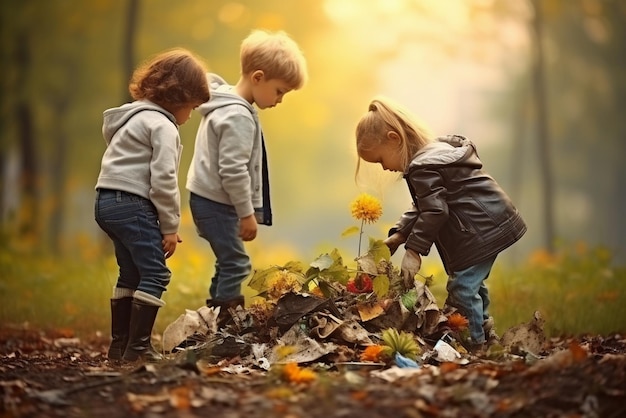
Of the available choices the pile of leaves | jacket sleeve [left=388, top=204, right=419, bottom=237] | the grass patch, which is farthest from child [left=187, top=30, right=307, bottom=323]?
the grass patch

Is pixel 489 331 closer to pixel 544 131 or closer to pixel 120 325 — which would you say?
pixel 120 325

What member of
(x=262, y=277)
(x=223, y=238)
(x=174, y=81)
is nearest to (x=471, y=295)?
(x=262, y=277)

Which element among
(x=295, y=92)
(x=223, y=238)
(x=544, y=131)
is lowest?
(x=223, y=238)

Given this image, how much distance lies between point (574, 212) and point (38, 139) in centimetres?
1843

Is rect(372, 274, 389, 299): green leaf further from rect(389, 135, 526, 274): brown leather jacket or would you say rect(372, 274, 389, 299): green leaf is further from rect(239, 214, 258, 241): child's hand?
rect(239, 214, 258, 241): child's hand

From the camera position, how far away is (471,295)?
4.19 metres

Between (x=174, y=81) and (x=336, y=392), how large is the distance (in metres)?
2.06

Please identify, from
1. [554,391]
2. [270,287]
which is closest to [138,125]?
[270,287]

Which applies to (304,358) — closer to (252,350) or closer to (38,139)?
(252,350)

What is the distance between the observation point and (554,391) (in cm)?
276

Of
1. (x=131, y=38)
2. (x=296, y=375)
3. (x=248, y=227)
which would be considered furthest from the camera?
(x=131, y=38)

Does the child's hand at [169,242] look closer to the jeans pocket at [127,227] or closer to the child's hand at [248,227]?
the jeans pocket at [127,227]

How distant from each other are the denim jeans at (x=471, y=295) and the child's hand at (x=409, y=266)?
277mm

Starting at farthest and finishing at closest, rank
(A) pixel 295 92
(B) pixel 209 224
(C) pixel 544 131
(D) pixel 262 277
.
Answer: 1. (A) pixel 295 92
2. (C) pixel 544 131
3. (B) pixel 209 224
4. (D) pixel 262 277
